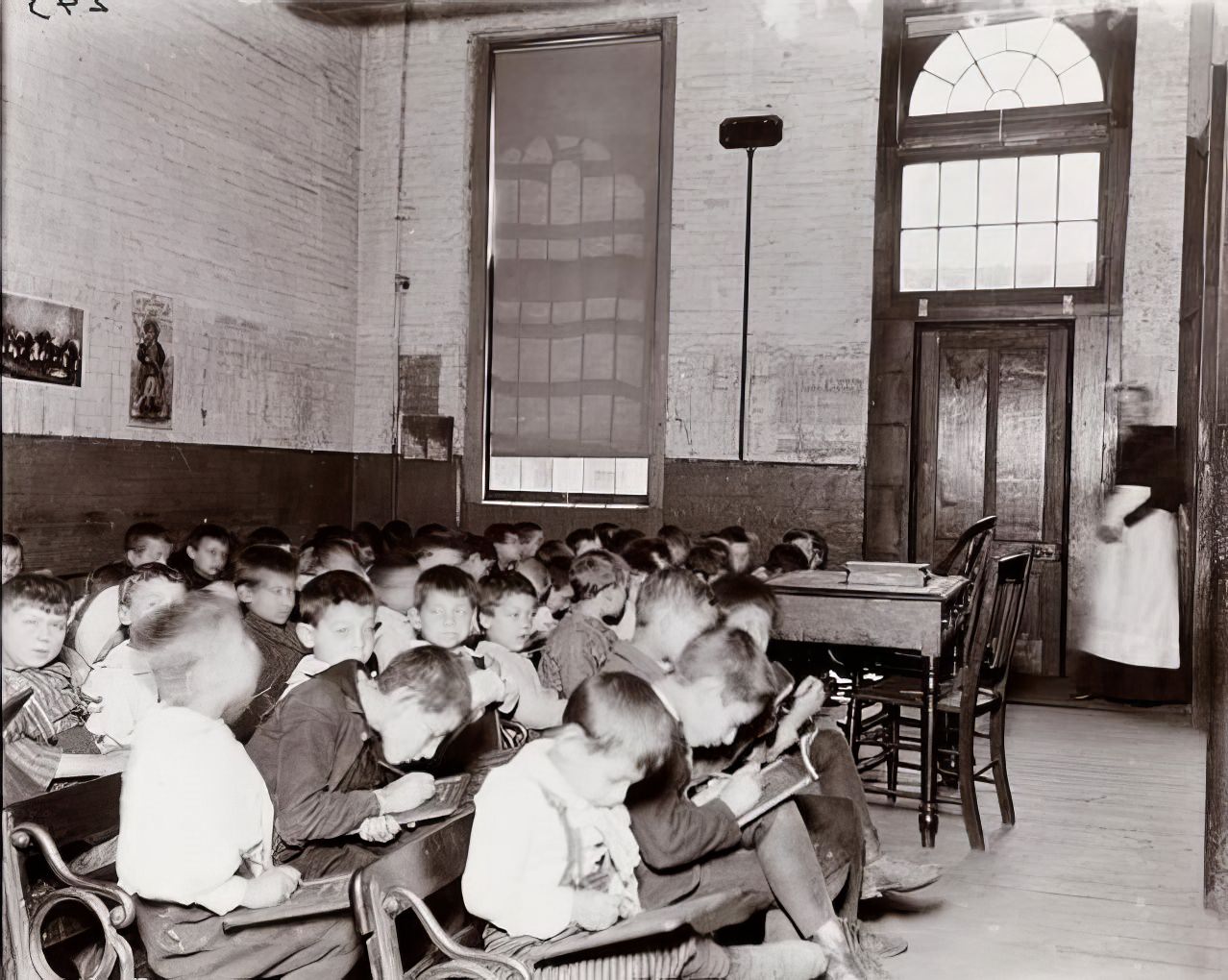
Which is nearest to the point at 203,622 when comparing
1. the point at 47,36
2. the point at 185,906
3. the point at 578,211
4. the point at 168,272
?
the point at 185,906

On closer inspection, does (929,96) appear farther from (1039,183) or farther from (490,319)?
(490,319)

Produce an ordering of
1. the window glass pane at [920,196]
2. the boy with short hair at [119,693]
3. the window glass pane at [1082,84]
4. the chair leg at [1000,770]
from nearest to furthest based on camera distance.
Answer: the boy with short hair at [119,693] < the chair leg at [1000,770] < the window glass pane at [1082,84] < the window glass pane at [920,196]

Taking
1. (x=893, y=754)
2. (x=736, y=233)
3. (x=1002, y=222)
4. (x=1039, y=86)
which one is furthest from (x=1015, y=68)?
(x=893, y=754)

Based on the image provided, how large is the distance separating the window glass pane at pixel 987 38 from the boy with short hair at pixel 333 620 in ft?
15.3

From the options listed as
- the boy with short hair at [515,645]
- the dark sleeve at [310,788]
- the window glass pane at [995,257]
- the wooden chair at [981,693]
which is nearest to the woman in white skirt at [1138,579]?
the window glass pane at [995,257]

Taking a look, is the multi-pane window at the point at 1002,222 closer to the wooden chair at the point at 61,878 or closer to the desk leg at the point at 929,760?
the desk leg at the point at 929,760

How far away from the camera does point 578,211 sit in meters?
5.90

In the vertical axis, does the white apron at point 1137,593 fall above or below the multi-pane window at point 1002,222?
below

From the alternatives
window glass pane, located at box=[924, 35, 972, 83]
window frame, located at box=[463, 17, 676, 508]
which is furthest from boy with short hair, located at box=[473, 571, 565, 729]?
window glass pane, located at box=[924, 35, 972, 83]

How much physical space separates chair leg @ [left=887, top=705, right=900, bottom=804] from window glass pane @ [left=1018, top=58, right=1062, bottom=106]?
3308 mm

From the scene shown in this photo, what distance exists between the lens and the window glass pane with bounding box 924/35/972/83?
20.0ft

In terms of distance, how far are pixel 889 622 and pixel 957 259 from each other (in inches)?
115

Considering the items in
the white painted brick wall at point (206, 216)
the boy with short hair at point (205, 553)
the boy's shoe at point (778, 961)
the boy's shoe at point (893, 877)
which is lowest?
the boy's shoe at point (893, 877)

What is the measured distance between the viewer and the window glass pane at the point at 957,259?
6.25 meters
